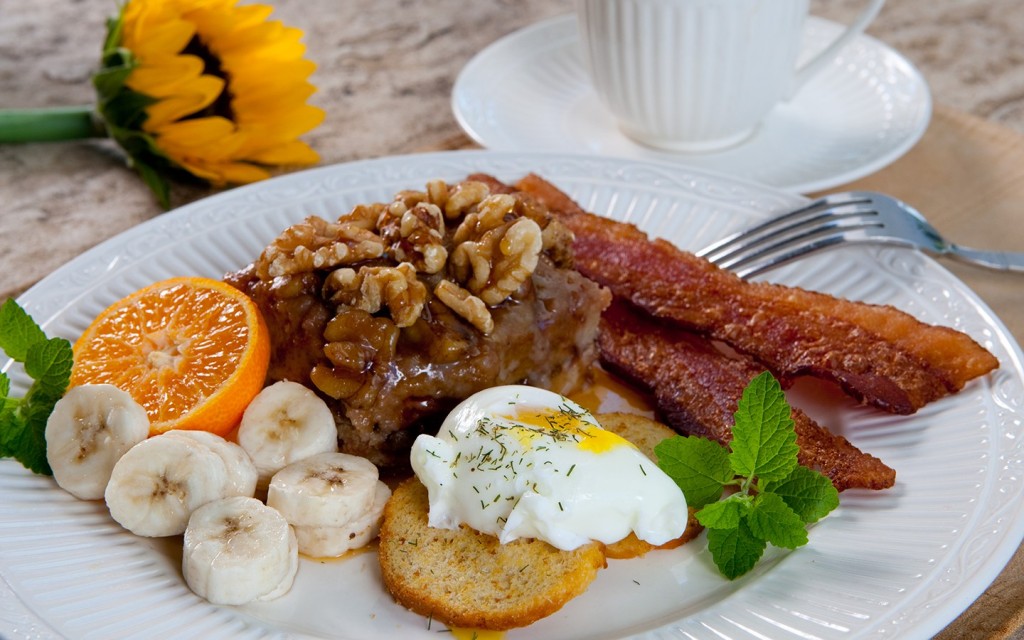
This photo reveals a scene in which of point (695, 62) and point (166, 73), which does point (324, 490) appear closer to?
point (166, 73)

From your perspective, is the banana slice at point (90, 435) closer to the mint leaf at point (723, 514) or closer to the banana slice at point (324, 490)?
the banana slice at point (324, 490)

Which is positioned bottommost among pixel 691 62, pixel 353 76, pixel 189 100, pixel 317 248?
pixel 353 76

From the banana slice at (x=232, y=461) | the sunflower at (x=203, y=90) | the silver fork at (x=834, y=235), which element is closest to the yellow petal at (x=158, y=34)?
the sunflower at (x=203, y=90)

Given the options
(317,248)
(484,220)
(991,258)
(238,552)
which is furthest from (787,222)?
(238,552)

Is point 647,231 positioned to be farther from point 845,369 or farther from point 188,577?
point 188,577

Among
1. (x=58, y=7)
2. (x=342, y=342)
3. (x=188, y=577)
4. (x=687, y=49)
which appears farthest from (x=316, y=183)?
(x=58, y=7)
